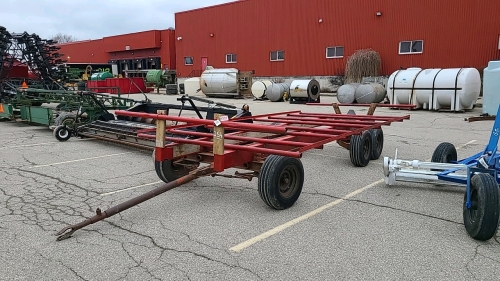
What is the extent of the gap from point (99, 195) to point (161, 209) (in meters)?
1.11

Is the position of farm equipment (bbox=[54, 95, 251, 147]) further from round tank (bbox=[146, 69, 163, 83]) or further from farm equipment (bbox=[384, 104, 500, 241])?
round tank (bbox=[146, 69, 163, 83])

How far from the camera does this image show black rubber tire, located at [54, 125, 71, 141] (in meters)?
9.69

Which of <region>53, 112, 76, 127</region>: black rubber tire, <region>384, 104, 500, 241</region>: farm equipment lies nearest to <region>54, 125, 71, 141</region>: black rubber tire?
<region>53, 112, 76, 127</region>: black rubber tire

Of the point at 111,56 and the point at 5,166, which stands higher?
the point at 111,56

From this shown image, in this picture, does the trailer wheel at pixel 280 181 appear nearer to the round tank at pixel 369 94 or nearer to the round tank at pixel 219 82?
the round tank at pixel 369 94

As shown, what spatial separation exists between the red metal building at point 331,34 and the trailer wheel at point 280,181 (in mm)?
21853

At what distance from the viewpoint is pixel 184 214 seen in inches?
182

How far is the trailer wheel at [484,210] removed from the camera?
3.58 m

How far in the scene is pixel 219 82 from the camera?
2623cm

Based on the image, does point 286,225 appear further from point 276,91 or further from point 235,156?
point 276,91

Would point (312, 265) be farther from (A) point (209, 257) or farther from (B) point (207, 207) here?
(B) point (207, 207)

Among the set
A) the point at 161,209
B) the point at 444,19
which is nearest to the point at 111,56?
the point at 444,19

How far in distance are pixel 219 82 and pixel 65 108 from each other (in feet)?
52.1

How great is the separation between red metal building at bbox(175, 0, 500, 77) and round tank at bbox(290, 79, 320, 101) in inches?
272
